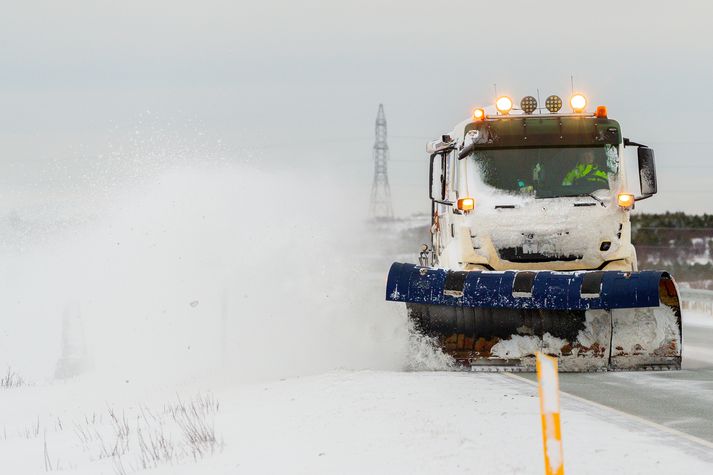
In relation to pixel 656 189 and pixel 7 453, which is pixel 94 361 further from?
pixel 656 189

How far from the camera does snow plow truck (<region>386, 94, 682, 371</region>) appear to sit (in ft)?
37.5

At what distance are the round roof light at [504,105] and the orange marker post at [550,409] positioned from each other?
807 cm

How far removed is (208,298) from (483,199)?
380 inches

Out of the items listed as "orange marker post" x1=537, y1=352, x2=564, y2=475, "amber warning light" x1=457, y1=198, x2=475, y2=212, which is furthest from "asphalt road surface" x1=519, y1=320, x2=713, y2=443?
"orange marker post" x1=537, y1=352, x2=564, y2=475

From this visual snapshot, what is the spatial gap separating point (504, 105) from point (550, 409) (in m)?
8.19

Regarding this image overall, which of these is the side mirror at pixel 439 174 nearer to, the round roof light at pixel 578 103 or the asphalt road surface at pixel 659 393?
the round roof light at pixel 578 103

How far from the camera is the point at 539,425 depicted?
309 inches

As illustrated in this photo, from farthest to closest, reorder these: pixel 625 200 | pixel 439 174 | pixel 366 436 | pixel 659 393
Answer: pixel 439 174 → pixel 625 200 → pixel 659 393 → pixel 366 436

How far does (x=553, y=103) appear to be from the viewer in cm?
1284

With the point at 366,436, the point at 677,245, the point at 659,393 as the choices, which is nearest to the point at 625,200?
the point at 659,393

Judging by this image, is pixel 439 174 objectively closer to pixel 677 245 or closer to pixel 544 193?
pixel 544 193

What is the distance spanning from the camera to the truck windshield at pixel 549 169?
1226 cm

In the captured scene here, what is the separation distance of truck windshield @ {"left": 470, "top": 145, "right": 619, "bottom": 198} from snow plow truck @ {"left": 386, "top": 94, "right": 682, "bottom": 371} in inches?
0.4

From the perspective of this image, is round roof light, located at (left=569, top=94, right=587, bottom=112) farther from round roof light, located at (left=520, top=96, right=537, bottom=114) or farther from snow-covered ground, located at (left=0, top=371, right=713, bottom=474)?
snow-covered ground, located at (left=0, top=371, right=713, bottom=474)
